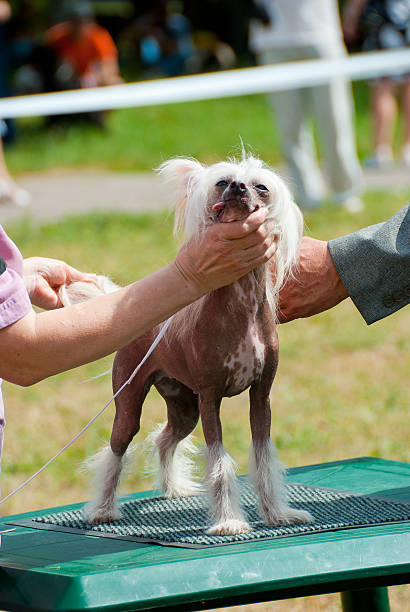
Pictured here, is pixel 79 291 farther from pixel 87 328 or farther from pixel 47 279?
pixel 87 328

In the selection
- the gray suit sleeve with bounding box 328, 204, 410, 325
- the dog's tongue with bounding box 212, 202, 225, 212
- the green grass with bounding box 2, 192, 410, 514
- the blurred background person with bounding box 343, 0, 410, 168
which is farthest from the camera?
the blurred background person with bounding box 343, 0, 410, 168

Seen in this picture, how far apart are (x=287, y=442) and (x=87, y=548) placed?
7.38ft

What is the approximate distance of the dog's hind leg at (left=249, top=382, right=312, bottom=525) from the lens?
7.77 feet

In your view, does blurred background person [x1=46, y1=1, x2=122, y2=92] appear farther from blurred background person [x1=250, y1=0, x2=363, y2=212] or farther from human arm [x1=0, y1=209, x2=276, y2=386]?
human arm [x1=0, y1=209, x2=276, y2=386]

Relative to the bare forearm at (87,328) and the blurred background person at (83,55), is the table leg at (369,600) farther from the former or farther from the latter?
the blurred background person at (83,55)

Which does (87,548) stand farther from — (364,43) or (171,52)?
(171,52)

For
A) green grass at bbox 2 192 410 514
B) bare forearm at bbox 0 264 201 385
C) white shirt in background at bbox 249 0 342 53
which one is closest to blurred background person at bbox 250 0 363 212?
white shirt in background at bbox 249 0 342 53

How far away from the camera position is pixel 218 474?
2.31 meters

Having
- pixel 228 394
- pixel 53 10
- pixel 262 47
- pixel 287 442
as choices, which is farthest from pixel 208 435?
pixel 53 10

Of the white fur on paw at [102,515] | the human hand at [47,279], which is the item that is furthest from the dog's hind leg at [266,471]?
the human hand at [47,279]

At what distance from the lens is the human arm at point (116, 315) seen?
201 cm

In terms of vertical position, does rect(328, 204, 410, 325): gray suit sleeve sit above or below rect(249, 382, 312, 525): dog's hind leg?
above

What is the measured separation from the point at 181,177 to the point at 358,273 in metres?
0.62

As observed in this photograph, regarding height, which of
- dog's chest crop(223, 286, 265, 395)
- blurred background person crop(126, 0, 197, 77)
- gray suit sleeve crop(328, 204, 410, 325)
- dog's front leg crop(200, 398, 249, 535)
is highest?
blurred background person crop(126, 0, 197, 77)
